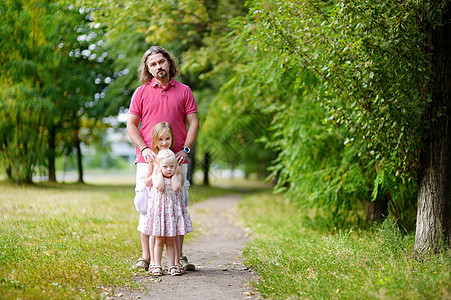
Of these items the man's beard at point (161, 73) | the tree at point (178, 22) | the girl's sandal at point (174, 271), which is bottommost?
the girl's sandal at point (174, 271)

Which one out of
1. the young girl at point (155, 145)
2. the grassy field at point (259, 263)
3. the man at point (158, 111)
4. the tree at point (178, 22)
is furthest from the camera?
the tree at point (178, 22)

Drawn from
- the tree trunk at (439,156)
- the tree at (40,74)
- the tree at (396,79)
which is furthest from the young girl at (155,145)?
the tree at (40,74)

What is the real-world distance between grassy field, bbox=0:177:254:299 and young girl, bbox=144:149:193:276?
0.54 metres

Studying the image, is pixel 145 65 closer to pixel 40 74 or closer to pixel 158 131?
pixel 158 131

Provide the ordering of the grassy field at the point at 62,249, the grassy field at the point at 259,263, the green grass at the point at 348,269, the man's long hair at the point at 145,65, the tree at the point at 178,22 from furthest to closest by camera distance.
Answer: the tree at the point at 178,22 → the man's long hair at the point at 145,65 → the grassy field at the point at 62,249 → the grassy field at the point at 259,263 → the green grass at the point at 348,269

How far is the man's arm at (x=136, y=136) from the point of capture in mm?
5102

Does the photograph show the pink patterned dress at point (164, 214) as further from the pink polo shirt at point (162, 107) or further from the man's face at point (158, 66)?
the man's face at point (158, 66)

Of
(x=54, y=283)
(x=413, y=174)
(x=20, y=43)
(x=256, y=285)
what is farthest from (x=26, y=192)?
(x=413, y=174)

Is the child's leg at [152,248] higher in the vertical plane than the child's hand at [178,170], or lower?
lower

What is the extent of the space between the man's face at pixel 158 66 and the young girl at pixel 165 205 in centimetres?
94

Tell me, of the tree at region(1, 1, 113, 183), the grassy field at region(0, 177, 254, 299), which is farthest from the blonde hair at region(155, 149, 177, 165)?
the tree at region(1, 1, 113, 183)

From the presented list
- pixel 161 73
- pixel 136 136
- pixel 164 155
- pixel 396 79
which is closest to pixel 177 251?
pixel 164 155

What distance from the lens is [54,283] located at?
4.23 metres

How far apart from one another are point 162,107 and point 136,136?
1.50ft
